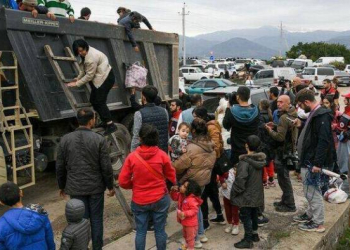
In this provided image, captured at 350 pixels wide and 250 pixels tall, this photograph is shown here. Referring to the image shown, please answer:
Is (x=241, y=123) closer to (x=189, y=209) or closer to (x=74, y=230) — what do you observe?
(x=189, y=209)

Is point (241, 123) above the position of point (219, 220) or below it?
above

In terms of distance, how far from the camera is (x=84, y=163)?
4090mm

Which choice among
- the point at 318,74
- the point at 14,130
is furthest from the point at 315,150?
the point at 318,74

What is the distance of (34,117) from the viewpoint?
6.29 metres

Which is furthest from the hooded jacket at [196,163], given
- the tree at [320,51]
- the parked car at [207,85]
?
the tree at [320,51]

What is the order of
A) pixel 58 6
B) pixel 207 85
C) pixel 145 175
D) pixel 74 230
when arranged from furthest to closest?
pixel 207 85 < pixel 58 6 < pixel 145 175 < pixel 74 230

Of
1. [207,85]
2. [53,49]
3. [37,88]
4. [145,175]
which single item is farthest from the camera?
[207,85]

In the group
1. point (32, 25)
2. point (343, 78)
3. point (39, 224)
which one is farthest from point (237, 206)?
point (343, 78)

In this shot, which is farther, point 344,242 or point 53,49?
point 53,49

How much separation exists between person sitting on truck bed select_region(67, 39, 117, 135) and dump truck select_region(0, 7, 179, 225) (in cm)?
20

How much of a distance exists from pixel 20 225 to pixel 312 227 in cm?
363

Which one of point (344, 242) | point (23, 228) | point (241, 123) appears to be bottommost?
point (344, 242)

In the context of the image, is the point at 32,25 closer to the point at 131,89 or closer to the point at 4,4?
the point at 4,4

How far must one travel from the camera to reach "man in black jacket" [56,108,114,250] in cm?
407
